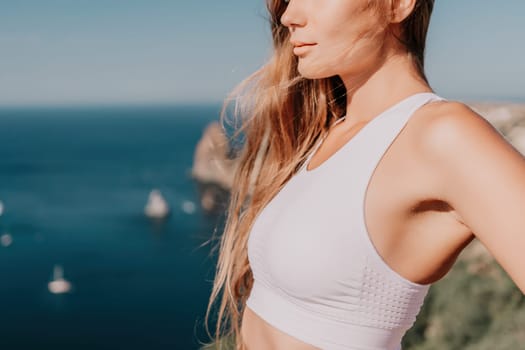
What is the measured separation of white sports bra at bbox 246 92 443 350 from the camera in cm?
125

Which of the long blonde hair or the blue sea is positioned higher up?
the long blonde hair

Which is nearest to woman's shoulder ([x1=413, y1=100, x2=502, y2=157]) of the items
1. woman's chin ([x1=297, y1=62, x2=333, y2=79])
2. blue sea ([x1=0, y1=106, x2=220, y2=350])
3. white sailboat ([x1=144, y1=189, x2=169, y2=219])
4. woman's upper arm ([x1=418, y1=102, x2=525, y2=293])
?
woman's upper arm ([x1=418, y1=102, x2=525, y2=293])

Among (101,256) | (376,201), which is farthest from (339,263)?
(101,256)

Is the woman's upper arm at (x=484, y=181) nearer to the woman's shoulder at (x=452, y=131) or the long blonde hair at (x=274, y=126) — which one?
the woman's shoulder at (x=452, y=131)

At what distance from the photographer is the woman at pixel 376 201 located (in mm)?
1036

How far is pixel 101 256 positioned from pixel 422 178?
50.1 metres

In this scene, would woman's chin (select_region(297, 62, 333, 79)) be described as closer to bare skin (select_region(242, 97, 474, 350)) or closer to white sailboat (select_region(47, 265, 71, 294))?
bare skin (select_region(242, 97, 474, 350))

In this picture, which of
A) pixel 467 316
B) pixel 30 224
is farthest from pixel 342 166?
pixel 30 224

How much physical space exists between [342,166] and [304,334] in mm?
372

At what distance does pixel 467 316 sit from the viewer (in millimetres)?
3648

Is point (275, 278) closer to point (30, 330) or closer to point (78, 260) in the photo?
point (30, 330)

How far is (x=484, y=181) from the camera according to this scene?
1.01 meters

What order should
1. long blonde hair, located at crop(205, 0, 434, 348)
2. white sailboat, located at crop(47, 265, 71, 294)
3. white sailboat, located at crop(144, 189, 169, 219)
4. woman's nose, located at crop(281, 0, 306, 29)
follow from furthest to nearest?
1. white sailboat, located at crop(144, 189, 169, 219)
2. white sailboat, located at crop(47, 265, 71, 294)
3. long blonde hair, located at crop(205, 0, 434, 348)
4. woman's nose, located at crop(281, 0, 306, 29)

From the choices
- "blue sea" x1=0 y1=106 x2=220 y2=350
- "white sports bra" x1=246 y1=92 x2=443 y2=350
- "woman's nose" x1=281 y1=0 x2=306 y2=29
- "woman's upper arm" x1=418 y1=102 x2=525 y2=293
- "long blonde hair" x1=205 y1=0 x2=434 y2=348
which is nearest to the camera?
"woman's upper arm" x1=418 y1=102 x2=525 y2=293
